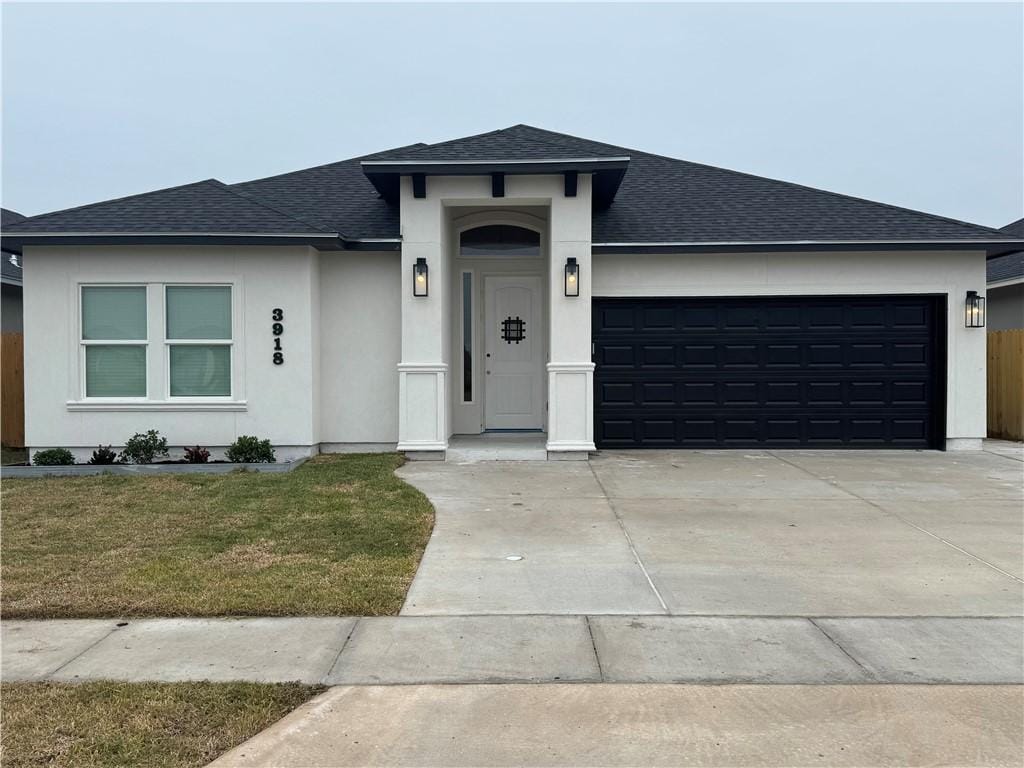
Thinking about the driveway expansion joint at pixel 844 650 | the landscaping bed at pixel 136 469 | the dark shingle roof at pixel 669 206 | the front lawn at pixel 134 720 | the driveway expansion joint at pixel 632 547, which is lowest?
the driveway expansion joint at pixel 844 650

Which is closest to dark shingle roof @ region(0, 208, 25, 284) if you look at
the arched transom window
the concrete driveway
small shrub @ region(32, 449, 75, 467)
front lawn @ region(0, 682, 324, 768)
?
small shrub @ region(32, 449, 75, 467)

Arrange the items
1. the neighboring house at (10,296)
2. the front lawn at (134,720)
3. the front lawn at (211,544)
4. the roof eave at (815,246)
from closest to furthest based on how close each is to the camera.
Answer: the front lawn at (134,720), the front lawn at (211,544), the roof eave at (815,246), the neighboring house at (10,296)

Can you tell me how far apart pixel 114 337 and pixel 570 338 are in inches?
263

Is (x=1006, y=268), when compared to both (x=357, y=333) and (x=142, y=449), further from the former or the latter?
(x=142, y=449)

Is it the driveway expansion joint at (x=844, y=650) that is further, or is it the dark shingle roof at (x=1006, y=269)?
the dark shingle roof at (x=1006, y=269)

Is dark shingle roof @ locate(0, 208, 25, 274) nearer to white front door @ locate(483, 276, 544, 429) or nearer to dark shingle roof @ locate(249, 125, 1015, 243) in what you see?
dark shingle roof @ locate(249, 125, 1015, 243)

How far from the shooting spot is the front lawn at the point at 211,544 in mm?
4941

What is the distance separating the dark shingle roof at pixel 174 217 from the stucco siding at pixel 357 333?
1.16 meters

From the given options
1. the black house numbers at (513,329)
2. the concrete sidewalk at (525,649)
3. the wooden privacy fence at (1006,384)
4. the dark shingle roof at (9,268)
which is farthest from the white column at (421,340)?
the wooden privacy fence at (1006,384)

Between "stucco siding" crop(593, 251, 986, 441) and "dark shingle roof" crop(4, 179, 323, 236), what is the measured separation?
5127mm

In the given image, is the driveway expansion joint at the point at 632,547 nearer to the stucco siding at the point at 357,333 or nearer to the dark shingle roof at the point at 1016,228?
the stucco siding at the point at 357,333

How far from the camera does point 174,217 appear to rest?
10.6 m

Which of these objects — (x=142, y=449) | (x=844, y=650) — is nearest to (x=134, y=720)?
(x=844, y=650)

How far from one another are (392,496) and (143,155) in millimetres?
48318
